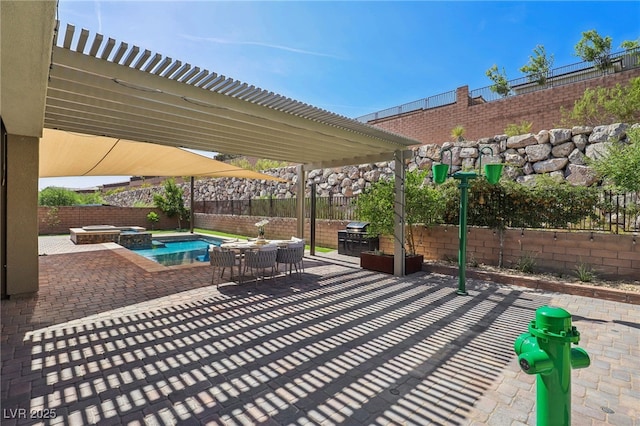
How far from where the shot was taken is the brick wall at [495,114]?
1184cm

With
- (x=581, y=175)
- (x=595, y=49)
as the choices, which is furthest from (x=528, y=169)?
(x=595, y=49)

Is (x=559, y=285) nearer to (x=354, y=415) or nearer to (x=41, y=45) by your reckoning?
(x=354, y=415)

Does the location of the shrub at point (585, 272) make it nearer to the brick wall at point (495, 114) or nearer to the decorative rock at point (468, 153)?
the decorative rock at point (468, 153)

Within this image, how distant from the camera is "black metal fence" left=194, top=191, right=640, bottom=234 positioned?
6875 mm

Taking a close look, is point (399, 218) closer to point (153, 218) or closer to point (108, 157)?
point (108, 157)

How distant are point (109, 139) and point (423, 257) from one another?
8951 millimetres

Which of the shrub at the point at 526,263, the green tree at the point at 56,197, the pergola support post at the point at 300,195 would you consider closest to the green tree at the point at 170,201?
the green tree at the point at 56,197

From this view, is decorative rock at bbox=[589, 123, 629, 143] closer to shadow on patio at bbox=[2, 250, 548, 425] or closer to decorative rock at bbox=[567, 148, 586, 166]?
decorative rock at bbox=[567, 148, 586, 166]

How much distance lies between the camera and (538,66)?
14352 millimetres

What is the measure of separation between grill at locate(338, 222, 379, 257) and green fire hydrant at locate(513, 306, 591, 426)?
8.80 metres

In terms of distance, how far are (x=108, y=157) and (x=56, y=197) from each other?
1392 cm

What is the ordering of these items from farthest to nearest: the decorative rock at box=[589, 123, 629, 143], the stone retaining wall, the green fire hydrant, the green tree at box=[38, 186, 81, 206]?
the green tree at box=[38, 186, 81, 206] → the stone retaining wall → the decorative rock at box=[589, 123, 629, 143] → the green fire hydrant

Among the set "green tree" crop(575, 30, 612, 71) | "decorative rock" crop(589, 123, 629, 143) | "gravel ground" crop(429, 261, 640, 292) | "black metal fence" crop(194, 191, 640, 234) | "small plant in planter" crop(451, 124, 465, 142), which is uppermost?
"green tree" crop(575, 30, 612, 71)

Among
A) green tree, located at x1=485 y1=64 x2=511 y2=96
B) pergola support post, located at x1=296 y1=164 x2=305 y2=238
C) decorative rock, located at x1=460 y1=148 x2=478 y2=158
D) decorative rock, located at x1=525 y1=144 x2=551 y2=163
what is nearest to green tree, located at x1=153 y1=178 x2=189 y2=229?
pergola support post, located at x1=296 y1=164 x2=305 y2=238
